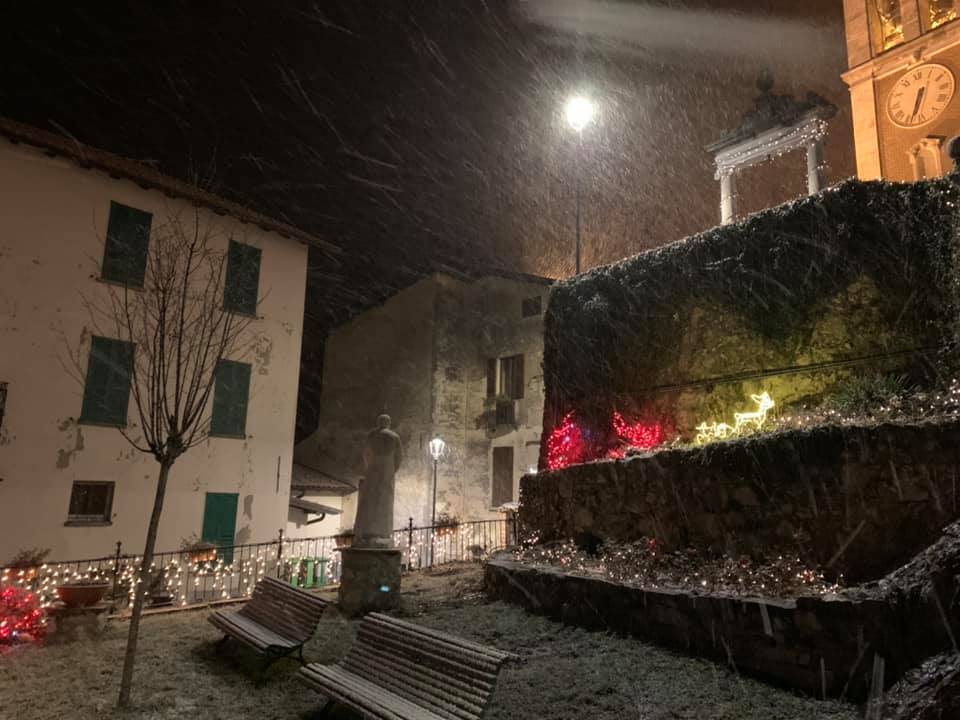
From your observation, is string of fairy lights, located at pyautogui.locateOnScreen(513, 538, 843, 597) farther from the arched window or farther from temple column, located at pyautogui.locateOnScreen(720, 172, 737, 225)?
the arched window

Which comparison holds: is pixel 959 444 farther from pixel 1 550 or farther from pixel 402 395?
pixel 402 395

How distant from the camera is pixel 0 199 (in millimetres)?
12672

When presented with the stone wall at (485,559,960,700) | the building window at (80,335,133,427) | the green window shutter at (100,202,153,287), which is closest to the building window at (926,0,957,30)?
the stone wall at (485,559,960,700)

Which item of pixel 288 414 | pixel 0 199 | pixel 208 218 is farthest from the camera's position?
pixel 288 414

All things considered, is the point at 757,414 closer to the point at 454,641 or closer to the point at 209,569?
the point at 454,641

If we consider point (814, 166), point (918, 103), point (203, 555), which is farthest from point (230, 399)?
point (918, 103)

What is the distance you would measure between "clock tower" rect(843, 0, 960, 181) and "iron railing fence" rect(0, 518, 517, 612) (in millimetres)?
15605

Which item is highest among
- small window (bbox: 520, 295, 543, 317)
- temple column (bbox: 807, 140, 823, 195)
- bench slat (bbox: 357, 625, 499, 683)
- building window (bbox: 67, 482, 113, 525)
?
temple column (bbox: 807, 140, 823, 195)

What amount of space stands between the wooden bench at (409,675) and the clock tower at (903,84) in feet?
61.8

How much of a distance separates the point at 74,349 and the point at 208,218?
189 inches

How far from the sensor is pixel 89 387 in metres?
13.6

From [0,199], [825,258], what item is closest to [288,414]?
[0,199]

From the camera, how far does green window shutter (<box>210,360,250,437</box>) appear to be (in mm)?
15695

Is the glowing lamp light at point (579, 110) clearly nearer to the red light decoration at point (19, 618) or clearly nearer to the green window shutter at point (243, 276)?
the green window shutter at point (243, 276)
